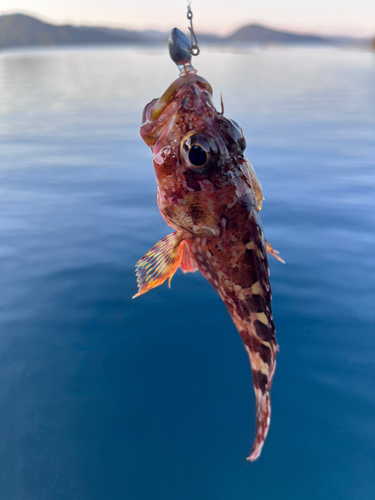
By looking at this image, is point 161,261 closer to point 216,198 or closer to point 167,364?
point 216,198

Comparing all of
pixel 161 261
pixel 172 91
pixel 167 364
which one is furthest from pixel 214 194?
pixel 167 364

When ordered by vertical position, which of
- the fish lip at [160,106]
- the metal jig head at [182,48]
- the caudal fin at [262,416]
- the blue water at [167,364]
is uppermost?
the metal jig head at [182,48]

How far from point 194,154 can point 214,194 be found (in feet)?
1.25

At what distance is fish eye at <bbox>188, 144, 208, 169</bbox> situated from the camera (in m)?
3.37

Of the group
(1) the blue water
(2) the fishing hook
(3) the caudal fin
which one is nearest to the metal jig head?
(2) the fishing hook

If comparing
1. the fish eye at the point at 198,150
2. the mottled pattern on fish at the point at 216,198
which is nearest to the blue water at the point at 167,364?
the mottled pattern on fish at the point at 216,198

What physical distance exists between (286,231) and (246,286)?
21.6ft

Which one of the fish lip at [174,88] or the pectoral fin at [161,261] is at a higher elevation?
the fish lip at [174,88]

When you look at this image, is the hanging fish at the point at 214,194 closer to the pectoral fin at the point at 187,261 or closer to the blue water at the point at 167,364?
the pectoral fin at the point at 187,261

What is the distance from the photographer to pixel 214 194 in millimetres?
3498

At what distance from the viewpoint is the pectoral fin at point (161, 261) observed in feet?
12.7

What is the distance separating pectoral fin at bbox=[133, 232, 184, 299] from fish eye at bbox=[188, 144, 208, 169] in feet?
2.38

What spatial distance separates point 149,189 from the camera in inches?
522

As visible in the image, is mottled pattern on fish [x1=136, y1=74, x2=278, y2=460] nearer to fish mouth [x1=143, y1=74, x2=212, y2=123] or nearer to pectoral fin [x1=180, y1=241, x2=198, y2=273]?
fish mouth [x1=143, y1=74, x2=212, y2=123]
